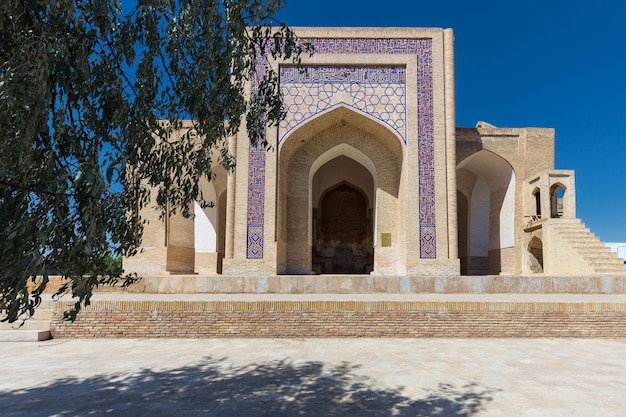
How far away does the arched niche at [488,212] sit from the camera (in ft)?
38.0

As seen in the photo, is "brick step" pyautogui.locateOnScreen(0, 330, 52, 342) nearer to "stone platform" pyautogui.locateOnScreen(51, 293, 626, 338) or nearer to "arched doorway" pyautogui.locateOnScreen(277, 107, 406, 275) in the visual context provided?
"stone platform" pyautogui.locateOnScreen(51, 293, 626, 338)

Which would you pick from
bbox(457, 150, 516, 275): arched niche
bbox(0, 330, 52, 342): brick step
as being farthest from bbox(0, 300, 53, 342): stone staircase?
bbox(457, 150, 516, 275): arched niche

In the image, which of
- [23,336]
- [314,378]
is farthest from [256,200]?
[314,378]

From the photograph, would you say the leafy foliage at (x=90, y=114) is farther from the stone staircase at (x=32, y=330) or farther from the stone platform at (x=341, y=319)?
the stone staircase at (x=32, y=330)

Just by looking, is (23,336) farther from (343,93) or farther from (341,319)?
(343,93)

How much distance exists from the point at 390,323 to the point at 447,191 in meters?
5.32

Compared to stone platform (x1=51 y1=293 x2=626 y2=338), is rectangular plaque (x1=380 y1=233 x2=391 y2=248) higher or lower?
higher

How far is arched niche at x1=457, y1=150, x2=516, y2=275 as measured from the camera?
11570mm

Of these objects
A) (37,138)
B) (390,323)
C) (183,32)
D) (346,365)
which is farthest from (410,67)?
(37,138)

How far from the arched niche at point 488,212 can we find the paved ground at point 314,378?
7557mm

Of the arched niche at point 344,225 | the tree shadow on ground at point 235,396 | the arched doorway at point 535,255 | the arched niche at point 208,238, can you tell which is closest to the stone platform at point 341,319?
the tree shadow on ground at point 235,396

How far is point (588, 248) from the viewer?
368 inches

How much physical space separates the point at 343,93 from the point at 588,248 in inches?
239

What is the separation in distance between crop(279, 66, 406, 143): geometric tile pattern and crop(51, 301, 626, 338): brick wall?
18.1 ft
